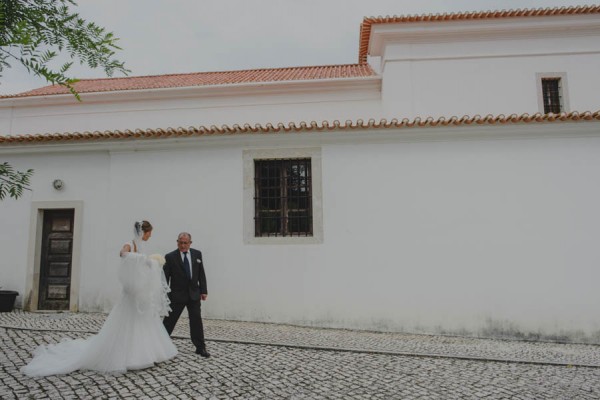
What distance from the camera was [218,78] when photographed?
13375 mm

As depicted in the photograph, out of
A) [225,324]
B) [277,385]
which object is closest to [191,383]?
[277,385]

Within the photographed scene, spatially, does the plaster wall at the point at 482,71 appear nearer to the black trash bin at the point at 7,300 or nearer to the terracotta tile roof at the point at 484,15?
the terracotta tile roof at the point at 484,15

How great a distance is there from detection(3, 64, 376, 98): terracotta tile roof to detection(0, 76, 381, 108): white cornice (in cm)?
25

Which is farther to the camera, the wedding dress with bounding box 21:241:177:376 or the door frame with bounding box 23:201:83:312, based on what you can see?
the door frame with bounding box 23:201:83:312

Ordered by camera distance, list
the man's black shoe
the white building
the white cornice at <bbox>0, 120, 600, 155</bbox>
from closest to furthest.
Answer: the man's black shoe → the white building → the white cornice at <bbox>0, 120, 600, 155</bbox>

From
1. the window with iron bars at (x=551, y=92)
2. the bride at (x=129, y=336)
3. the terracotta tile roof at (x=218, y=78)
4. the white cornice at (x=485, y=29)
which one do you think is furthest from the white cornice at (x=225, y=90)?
the bride at (x=129, y=336)

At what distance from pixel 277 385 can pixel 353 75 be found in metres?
9.90

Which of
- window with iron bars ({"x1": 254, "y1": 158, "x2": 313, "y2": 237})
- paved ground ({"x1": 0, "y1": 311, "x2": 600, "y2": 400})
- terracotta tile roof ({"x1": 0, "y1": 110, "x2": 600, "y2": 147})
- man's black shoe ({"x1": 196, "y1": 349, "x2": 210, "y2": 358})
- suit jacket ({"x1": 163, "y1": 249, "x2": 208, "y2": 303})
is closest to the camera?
paved ground ({"x1": 0, "y1": 311, "x2": 600, "y2": 400})

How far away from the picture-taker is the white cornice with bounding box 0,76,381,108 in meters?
11.7

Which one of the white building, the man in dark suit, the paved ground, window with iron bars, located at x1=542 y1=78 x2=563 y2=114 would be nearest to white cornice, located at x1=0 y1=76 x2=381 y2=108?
window with iron bars, located at x1=542 y1=78 x2=563 y2=114

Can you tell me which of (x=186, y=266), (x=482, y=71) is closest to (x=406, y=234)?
(x=186, y=266)

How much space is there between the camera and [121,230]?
24.7 feet

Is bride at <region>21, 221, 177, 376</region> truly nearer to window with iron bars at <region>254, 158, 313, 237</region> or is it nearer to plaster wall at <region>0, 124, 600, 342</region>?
plaster wall at <region>0, 124, 600, 342</region>

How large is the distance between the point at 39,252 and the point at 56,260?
13.2 inches
